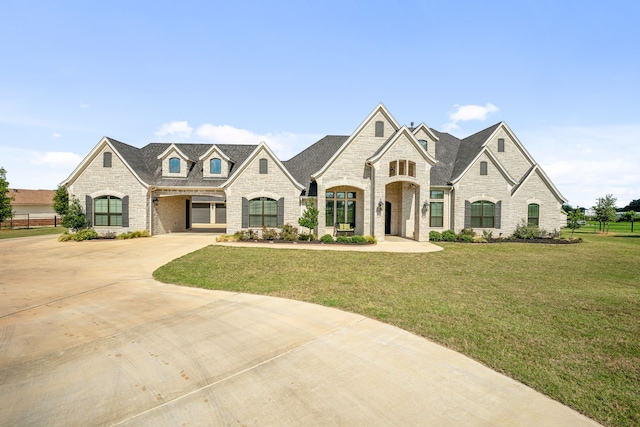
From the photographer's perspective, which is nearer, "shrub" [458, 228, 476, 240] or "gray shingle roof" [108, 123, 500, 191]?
"shrub" [458, 228, 476, 240]

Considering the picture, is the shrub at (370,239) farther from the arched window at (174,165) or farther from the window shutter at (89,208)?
the window shutter at (89,208)

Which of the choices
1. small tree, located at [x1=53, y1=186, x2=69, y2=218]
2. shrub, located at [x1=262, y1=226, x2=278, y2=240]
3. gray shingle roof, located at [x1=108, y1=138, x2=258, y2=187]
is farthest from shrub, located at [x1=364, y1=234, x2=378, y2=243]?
small tree, located at [x1=53, y1=186, x2=69, y2=218]

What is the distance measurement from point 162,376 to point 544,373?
534 cm

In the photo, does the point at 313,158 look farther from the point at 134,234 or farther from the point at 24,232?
the point at 24,232

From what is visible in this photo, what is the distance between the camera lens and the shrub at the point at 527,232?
22.0 metres

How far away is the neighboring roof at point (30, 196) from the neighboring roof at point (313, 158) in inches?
1468

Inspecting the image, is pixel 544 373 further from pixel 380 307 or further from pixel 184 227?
pixel 184 227

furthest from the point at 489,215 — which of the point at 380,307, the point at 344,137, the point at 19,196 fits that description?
the point at 19,196

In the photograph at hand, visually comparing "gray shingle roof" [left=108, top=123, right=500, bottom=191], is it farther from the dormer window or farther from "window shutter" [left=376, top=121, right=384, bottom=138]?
"window shutter" [left=376, top=121, right=384, bottom=138]

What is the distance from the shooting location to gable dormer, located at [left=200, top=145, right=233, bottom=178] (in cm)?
2444

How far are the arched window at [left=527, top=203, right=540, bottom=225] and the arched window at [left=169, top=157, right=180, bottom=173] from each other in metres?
27.5

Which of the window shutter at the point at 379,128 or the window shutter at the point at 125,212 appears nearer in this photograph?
the window shutter at the point at 379,128

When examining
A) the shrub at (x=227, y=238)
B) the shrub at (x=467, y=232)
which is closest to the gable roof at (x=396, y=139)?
the shrub at (x=467, y=232)

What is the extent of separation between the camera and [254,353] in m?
4.84
